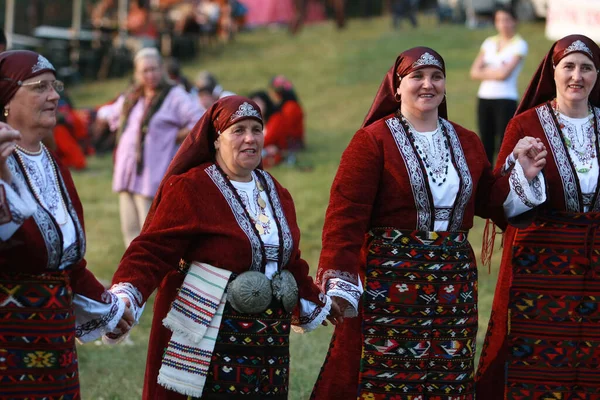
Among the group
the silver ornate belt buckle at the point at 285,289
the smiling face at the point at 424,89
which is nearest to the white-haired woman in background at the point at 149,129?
the smiling face at the point at 424,89

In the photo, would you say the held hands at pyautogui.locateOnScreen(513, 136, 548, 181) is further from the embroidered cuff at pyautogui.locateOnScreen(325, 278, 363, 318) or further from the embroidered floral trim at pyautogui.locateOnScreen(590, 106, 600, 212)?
the embroidered cuff at pyautogui.locateOnScreen(325, 278, 363, 318)

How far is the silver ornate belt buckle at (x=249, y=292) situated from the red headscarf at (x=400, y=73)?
44.6 inches

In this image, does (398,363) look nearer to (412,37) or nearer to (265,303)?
(265,303)

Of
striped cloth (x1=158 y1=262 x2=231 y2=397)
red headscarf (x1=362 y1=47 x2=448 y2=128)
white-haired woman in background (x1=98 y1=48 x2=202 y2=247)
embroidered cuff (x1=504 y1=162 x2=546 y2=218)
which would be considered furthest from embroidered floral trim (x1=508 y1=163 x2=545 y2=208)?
white-haired woman in background (x1=98 y1=48 x2=202 y2=247)

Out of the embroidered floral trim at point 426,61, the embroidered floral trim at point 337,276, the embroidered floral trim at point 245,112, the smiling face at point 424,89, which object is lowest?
the embroidered floral trim at point 337,276

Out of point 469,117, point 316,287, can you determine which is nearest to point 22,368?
→ point 316,287

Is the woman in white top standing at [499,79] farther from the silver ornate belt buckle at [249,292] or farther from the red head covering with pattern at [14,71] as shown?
the red head covering with pattern at [14,71]

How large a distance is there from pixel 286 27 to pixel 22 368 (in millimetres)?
30724

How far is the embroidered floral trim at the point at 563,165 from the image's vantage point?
5375mm

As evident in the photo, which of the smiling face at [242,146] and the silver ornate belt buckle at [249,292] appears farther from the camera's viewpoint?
the smiling face at [242,146]

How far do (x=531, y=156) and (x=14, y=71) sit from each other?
254 centimetres

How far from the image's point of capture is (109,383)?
263 inches

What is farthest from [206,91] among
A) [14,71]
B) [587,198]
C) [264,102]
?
[14,71]

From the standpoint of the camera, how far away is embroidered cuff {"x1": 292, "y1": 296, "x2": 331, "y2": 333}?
4832 mm
